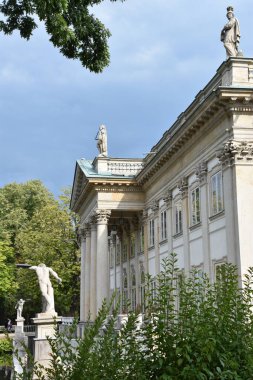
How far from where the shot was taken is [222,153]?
21.0 m

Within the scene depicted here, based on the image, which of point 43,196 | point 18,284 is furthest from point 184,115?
point 43,196

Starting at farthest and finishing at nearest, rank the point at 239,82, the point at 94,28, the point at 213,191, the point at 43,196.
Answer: the point at 43,196 < the point at 213,191 < the point at 239,82 < the point at 94,28

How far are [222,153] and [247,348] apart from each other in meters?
15.6

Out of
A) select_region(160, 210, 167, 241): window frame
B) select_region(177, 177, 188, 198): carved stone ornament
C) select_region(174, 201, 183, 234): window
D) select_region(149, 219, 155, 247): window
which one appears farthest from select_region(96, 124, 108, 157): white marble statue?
select_region(177, 177, 188, 198): carved stone ornament

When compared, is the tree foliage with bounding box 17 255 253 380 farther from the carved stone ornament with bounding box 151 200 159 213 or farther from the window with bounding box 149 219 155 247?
the window with bounding box 149 219 155 247

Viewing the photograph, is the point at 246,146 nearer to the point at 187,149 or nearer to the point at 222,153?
the point at 222,153

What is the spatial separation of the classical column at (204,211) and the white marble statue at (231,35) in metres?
4.69

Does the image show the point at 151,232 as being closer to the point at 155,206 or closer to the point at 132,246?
the point at 155,206

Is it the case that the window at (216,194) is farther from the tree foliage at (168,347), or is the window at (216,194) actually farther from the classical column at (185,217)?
the tree foliage at (168,347)

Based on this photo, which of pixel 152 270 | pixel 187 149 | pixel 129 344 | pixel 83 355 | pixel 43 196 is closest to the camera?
pixel 83 355

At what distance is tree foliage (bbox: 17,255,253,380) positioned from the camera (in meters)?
5.36

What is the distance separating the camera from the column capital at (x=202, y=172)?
2361 centimetres

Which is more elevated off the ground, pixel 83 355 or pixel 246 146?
pixel 246 146

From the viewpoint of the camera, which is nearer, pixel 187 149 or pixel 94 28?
pixel 94 28
